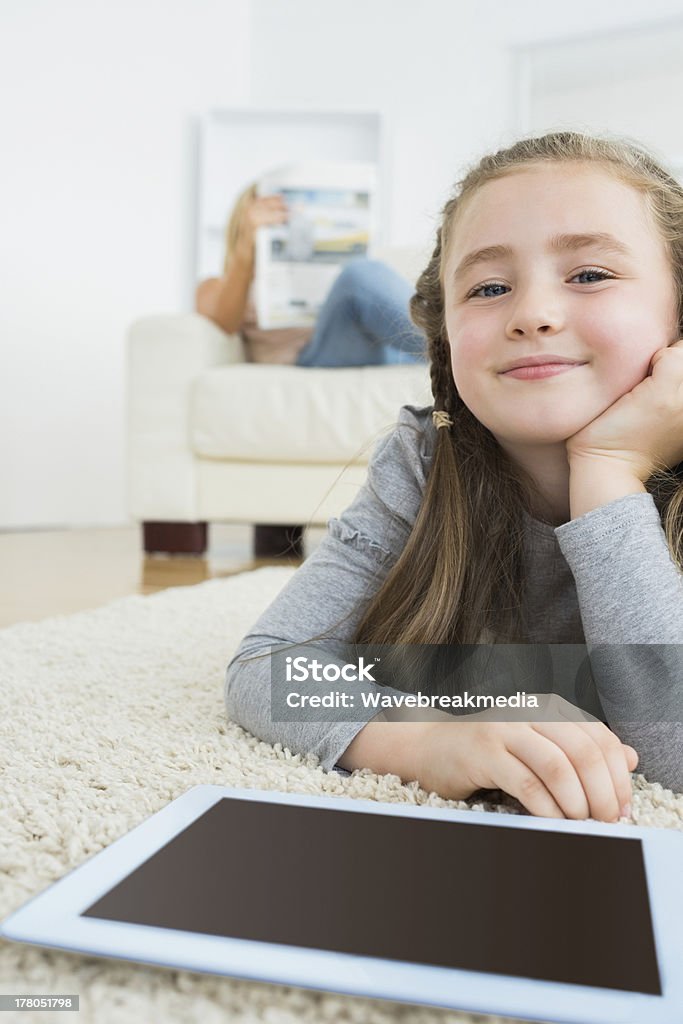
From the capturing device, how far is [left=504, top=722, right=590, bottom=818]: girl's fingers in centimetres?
49

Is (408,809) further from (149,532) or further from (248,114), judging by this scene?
(248,114)

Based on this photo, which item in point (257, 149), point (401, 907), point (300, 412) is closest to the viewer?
point (401, 907)

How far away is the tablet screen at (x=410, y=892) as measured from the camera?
34 centimetres

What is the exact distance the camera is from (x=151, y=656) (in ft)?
3.33

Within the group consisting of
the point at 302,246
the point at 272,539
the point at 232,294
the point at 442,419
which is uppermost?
the point at 302,246

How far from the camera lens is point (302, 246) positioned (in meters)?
2.51

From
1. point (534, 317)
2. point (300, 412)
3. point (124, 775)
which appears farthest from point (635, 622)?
point (300, 412)

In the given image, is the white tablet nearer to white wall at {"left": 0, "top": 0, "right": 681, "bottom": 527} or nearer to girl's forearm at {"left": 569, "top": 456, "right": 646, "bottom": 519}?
girl's forearm at {"left": 569, "top": 456, "right": 646, "bottom": 519}

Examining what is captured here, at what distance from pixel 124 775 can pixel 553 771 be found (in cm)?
26

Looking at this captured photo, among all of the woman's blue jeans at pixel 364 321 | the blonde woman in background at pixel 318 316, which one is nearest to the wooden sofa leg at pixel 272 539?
the blonde woman in background at pixel 318 316

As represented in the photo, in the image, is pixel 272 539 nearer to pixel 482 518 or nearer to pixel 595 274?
pixel 482 518

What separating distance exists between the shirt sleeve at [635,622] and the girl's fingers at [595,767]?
0.09 m

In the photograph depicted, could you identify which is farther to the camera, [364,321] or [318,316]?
[318,316]

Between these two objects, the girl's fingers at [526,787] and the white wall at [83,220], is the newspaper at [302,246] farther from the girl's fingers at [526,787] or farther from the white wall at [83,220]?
the girl's fingers at [526,787]
